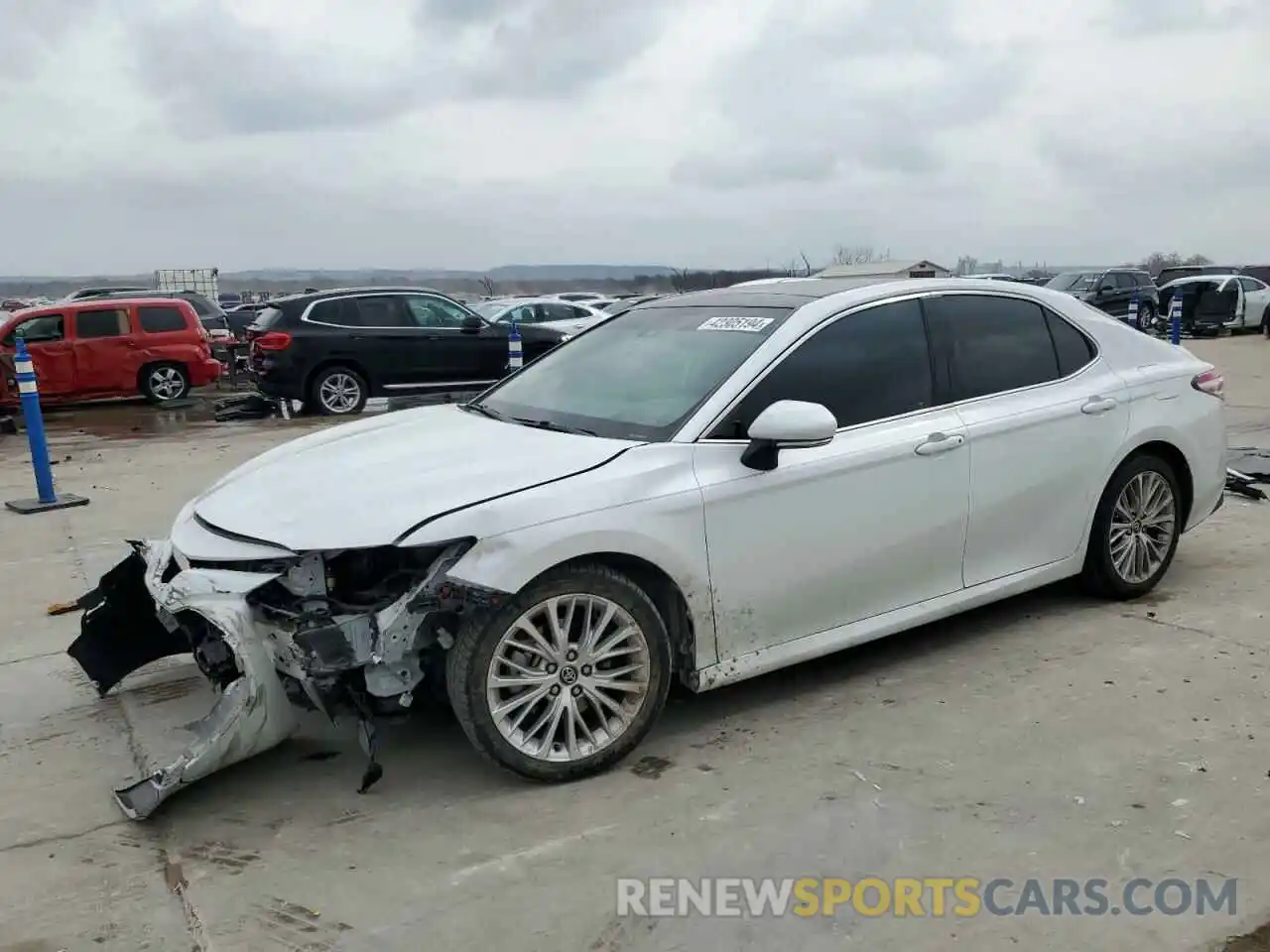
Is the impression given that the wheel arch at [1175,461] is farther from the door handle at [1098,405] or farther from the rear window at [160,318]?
the rear window at [160,318]

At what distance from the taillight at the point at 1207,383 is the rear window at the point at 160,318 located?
15.1 m

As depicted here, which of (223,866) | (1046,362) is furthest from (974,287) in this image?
(223,866)

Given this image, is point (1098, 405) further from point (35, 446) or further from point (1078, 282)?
point (1078, 282)

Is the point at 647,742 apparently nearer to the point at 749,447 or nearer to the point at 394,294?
the point at 749,447

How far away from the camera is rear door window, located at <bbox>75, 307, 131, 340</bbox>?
15.9 metres

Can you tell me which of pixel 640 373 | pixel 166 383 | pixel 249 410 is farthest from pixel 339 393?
pixel 640 373

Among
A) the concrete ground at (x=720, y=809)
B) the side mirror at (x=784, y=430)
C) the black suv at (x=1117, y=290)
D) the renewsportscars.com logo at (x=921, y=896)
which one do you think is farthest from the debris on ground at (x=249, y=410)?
the black suv at (x=1117, y=290)

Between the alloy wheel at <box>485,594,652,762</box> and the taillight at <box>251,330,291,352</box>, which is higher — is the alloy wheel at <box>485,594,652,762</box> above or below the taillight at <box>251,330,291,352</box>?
below

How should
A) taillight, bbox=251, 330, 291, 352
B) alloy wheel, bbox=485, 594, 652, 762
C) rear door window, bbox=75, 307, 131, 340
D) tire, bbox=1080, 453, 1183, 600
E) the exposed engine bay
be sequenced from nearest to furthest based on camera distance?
the exposed engine bay < alloy wheel, bbox=485, 594, 652, 762 < tire, bbox=1080, 453, 1183, 600 < taillight, bbox=251, 330, 291, 352 < rear door window, bbox=75, 307, 131, 340

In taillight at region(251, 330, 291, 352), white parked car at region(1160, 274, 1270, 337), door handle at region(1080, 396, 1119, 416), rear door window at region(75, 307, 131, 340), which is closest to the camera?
door handle at region(1080, 396, 1119, 416)

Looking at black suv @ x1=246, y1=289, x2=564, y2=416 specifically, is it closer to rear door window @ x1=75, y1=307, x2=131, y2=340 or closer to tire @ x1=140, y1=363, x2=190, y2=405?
tire @ x1=140, y1=363, x2=190, y2=405

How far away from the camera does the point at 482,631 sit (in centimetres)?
327

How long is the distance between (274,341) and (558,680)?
457 inches

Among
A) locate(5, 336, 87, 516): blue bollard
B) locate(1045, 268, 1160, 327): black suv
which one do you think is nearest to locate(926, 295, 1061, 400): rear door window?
locate(5, 336, 87, 516): blue bollard
